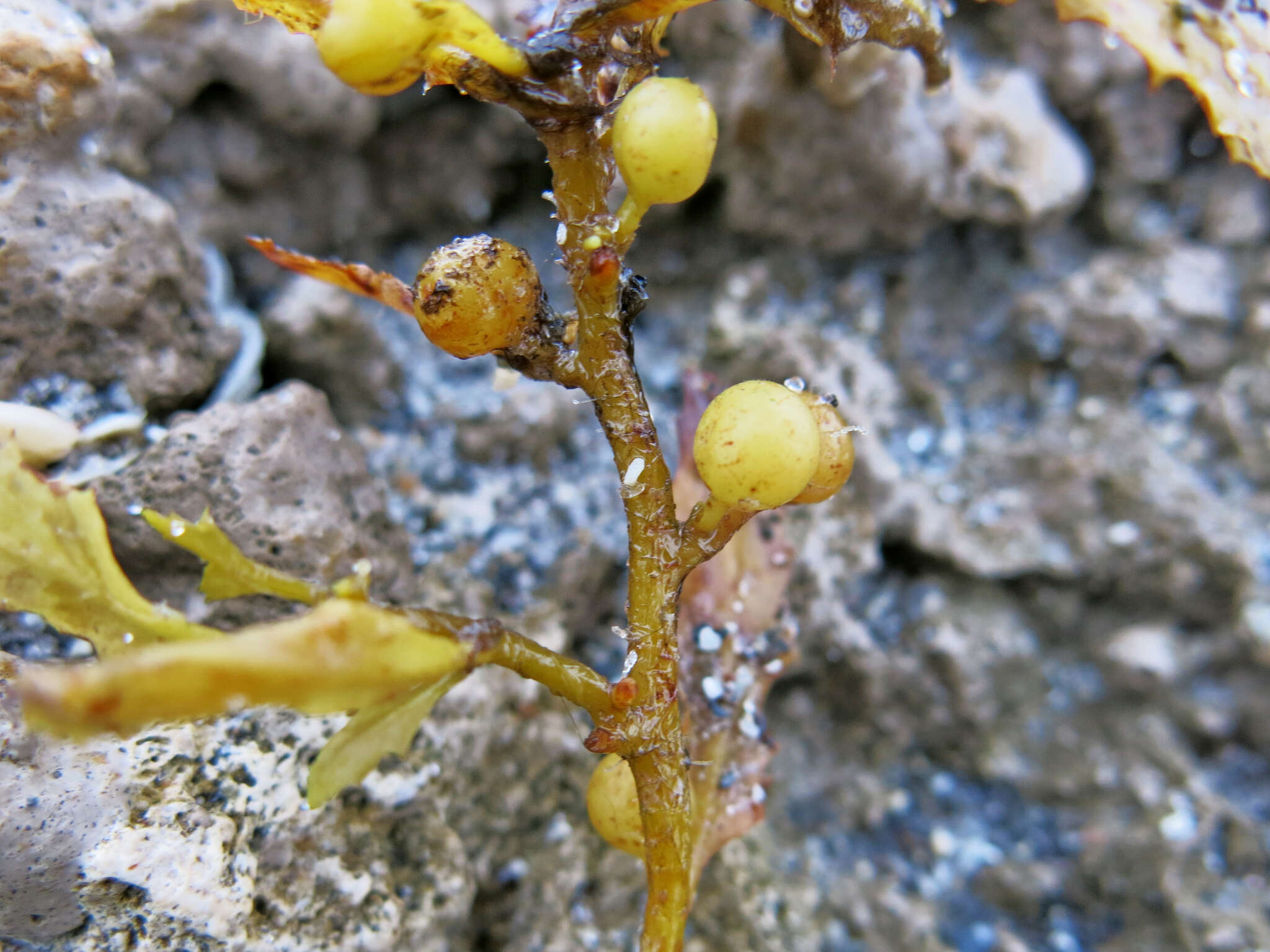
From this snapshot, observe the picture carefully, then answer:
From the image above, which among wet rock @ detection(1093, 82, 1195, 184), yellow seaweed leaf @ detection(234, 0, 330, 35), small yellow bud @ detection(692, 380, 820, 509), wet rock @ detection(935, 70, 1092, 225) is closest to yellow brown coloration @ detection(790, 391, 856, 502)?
small yellow bud @ detection(692, 380, 820, 509)

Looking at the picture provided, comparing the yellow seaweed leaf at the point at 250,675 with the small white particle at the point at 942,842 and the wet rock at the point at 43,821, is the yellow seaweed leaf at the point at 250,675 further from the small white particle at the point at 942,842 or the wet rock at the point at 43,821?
the small white particle at the point at 942,842

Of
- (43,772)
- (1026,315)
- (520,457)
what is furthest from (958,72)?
(43,772)

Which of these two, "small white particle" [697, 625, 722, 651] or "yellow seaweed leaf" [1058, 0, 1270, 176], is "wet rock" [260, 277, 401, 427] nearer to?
"small white particle" [697, 625, 722, 651]

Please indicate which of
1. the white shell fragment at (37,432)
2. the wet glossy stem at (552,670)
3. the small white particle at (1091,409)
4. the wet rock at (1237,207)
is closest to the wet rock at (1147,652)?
the small white particle at (1091,409)

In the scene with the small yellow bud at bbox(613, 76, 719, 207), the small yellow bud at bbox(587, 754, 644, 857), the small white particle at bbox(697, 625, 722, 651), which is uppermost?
the small yellow bud at bbox(613, 76, 719, 207)

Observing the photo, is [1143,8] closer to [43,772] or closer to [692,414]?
[692,414]
